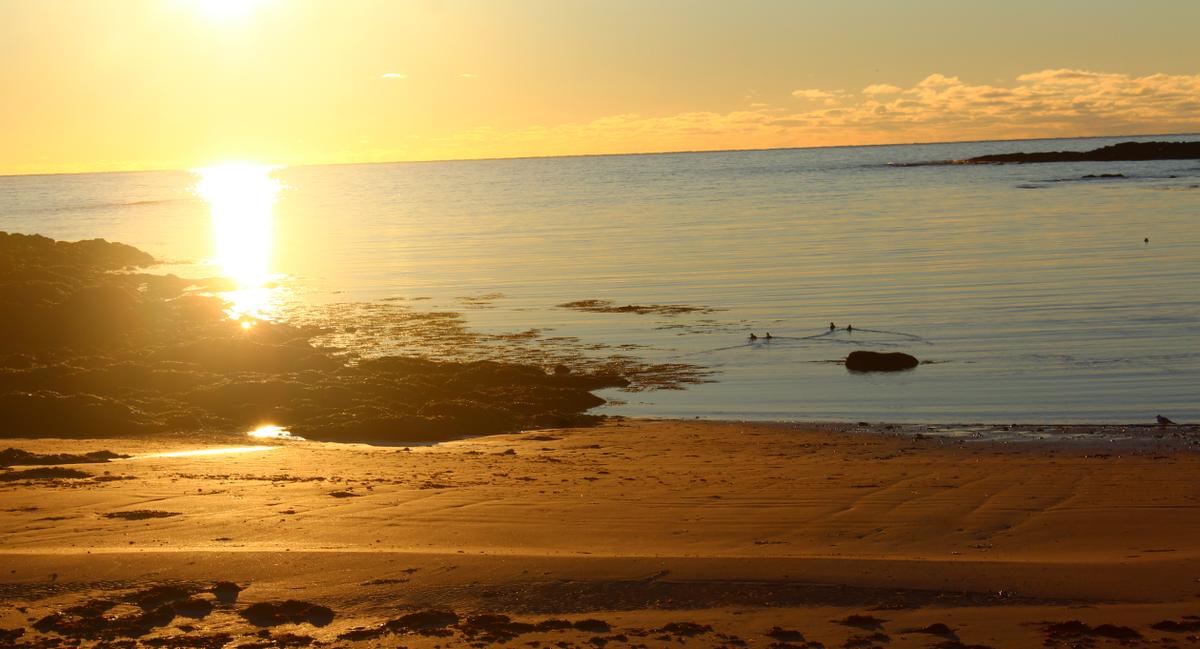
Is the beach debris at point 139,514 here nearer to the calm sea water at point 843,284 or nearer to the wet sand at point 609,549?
the wet sand at point 609,549

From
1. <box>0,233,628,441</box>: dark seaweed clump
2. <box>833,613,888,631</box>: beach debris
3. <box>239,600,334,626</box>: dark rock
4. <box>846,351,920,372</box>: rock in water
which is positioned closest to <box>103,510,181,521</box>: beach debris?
<box>239,600,334,626</box>: dark rock

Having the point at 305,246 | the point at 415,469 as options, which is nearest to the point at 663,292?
the point at 415,469

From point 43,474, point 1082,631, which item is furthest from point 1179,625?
point 43,474

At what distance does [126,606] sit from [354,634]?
155 centimetres

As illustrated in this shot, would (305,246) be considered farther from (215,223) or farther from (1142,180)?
(1142,180)

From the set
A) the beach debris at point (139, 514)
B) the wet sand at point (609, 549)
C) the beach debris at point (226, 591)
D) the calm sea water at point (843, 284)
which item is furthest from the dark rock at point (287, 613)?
the calm sea water at point (843, 284)

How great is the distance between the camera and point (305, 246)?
54.9 metres

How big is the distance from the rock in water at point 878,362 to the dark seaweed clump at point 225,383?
410 centimetres

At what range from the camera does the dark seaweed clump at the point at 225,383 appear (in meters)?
15.4

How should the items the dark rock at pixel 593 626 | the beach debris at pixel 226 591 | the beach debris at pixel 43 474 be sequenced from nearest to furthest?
the dark rock at pixel 593 626, the beach debris at pixel 226 591, the beach debris at pixel 43 474

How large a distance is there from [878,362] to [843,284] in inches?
466

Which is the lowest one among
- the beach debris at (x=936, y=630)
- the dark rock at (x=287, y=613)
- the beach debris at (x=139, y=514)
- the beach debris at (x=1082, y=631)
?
the beach debris at (x=1082, y=631)

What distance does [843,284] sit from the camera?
31.2 m

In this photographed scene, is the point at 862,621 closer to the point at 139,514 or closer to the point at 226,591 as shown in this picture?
the point at 226,591
